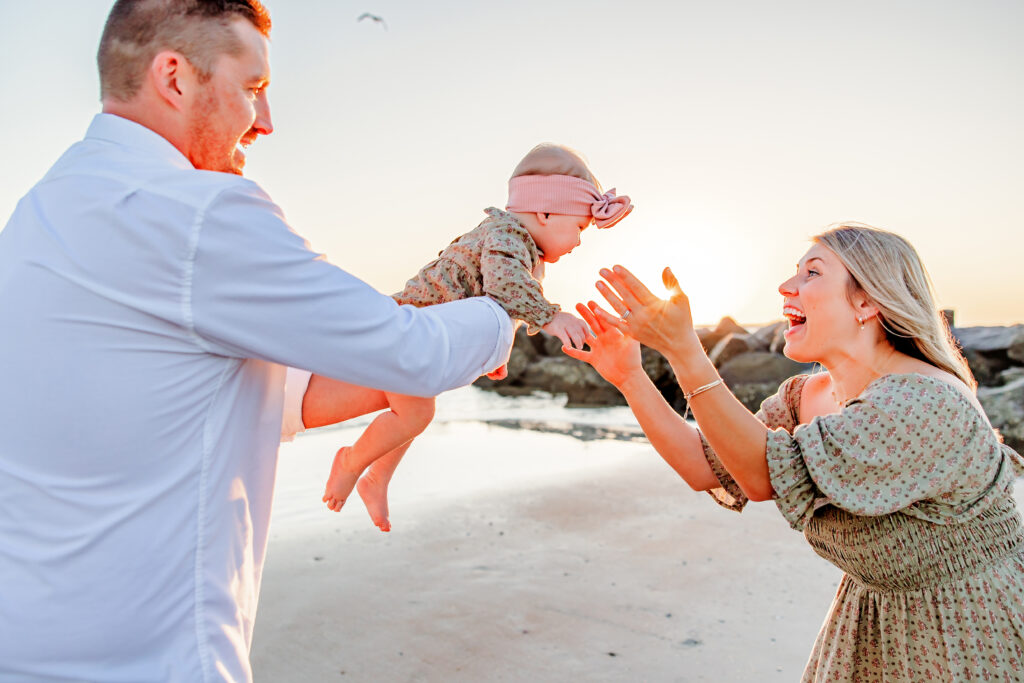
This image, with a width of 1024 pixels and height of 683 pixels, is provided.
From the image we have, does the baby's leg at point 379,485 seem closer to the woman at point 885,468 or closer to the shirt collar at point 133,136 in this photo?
the woman at point 885,468

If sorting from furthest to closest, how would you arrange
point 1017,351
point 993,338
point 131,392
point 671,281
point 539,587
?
point 993,338, point 1017,351, point 539,587, point 671,281, point 131,392

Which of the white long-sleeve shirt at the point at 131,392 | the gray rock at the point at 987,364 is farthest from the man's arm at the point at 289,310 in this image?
the gray rock at the point at 987,364

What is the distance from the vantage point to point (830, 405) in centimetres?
261

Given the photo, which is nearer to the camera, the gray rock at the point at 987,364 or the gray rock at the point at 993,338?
the gray rock at the point at 987,364

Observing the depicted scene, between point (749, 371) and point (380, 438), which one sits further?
point (749, 371)

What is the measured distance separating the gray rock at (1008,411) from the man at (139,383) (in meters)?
9.27

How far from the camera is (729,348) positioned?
15.6 m

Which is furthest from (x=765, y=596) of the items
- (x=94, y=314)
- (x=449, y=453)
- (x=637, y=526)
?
(x=449, y=453)

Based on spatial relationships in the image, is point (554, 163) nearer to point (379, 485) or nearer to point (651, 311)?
point (651, 311)

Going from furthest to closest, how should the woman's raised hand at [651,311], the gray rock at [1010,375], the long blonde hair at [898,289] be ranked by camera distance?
1. the gray rock at [1010,375]
2. the long blonde hair at [898,289]
3. the woman's raised hand at [651,311]

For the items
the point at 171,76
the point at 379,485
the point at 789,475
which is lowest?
the point at 379,485

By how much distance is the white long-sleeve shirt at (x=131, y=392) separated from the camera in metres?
1.27

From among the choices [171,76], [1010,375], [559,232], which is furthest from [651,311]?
[1010,375]

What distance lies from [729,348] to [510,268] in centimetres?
1405
